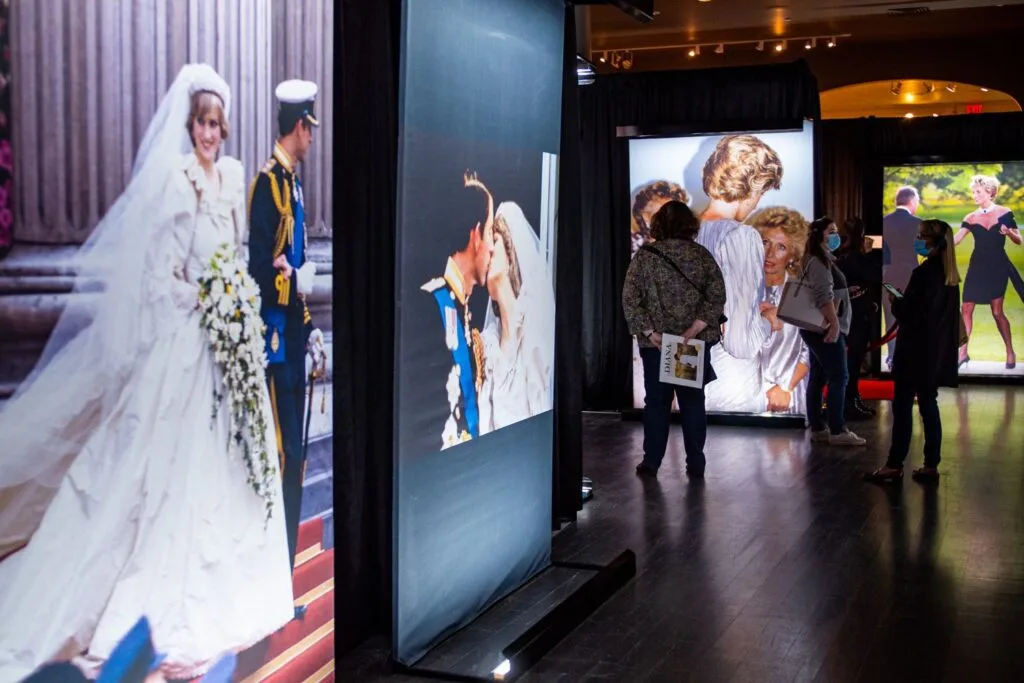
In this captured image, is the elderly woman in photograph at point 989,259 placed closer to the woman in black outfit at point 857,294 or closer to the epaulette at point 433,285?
the woman in black outfit at point 857,294

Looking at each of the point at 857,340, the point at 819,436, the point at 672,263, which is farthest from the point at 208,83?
the point at 857,340

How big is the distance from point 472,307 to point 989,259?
11043 mm

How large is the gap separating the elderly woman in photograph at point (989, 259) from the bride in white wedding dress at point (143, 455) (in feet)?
39.9

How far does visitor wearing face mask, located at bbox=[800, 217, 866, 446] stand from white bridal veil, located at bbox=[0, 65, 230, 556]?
621 cm

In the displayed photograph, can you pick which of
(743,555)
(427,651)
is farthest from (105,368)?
(743,555)

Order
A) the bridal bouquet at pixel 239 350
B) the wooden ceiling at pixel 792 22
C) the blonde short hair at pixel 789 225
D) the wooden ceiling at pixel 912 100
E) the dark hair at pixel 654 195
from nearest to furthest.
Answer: the bridal bouquet at pixel 239 350 → the blonde short hair at pixel 789 225 → the dark hair at pixel 654 195 → the wooden ceiling at pixel 792 22 → the wooden ceiling at pixel 912 100

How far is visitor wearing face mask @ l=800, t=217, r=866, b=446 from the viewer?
823 cm

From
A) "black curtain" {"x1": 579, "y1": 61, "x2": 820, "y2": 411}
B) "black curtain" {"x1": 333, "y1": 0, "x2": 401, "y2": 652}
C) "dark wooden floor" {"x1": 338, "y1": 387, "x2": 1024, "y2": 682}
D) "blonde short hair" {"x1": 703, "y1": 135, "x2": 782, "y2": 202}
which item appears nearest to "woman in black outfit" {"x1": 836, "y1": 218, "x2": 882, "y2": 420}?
"blonde short hair" {"x1": 703, "y1": 135, "x2": 782, "y2": 202}

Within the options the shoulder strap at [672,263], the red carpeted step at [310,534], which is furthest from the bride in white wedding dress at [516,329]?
the shoulder strap at [672,263]

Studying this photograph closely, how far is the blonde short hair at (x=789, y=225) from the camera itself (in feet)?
30.4

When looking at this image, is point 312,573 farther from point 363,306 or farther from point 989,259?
point 989,259

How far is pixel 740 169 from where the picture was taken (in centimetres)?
939

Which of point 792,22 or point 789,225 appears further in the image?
point 792,22

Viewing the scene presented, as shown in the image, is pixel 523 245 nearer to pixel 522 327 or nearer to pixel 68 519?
pixel 522 327
